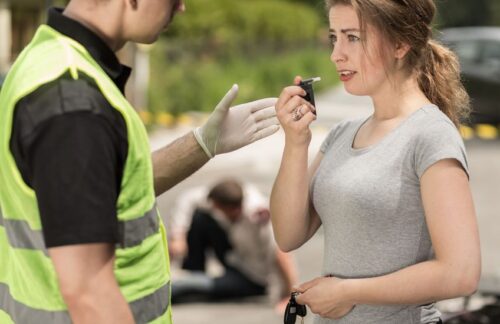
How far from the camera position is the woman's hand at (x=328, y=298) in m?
2.62

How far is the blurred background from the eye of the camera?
852 centimetres

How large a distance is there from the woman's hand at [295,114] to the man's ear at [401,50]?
22cm

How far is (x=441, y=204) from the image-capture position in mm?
2480

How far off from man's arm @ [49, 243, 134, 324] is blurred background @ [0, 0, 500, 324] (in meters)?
1.12

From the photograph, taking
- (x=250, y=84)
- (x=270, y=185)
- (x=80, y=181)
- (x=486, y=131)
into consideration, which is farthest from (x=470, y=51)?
(x=80, y=181)

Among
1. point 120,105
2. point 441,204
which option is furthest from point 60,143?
point 441,204

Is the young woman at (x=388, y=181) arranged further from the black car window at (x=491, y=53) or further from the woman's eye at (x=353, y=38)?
the black car window at (x=491, y=53)

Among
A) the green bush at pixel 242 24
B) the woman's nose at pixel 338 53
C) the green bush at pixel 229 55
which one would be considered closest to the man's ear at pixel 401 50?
the woman's nose at pixel 338 53

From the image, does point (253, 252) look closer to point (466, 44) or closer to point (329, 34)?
point (329, 34)

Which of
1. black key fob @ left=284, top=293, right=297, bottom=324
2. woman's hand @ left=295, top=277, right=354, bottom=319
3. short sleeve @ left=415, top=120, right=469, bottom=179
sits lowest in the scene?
black key fob @ left=284, top=293, right=297, bottom=324

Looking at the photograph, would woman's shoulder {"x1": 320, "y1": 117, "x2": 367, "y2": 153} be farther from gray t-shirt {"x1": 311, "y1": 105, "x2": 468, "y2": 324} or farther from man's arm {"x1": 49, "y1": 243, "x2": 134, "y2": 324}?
man's arm {"x1": 49, "y1": 243, "x2": 134, "y2": 324}

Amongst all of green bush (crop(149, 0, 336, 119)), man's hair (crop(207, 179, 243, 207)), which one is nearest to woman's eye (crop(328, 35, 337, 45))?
man's hair (crop(207, 179, 243, 207))

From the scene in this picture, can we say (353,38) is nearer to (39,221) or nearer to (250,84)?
(39,221)

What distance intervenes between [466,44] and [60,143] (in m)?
17.8
